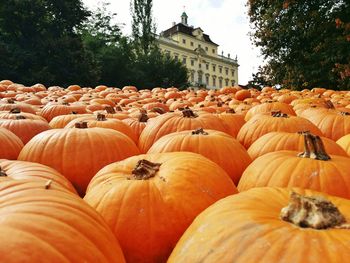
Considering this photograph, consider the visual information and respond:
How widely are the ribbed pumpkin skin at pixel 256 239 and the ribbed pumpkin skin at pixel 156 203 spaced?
31cm

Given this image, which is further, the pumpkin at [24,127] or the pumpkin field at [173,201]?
the pumpkin at [24,127]

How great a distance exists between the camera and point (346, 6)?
58.6ft

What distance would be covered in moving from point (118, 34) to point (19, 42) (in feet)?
56.5

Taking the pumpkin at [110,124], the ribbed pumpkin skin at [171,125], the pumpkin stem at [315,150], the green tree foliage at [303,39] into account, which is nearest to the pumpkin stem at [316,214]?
the pumpkin stem at [315,150]

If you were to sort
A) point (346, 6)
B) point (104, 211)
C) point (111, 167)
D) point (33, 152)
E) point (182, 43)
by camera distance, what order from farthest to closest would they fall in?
point (182, 43) → point (346, 6) → point (33, 152) → point (111, 167) → point (104, 211)

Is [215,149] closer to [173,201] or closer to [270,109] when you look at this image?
[173,201]

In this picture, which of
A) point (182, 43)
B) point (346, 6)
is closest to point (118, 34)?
point (346, 6)

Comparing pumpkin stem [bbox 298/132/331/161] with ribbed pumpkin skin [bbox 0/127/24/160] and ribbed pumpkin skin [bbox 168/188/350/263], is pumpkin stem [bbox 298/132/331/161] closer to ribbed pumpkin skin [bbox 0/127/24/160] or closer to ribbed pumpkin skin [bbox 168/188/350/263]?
ribbed pumpkin skin [bbox 168/188/350/263]

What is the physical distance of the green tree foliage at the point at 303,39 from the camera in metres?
17.4

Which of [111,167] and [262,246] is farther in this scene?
[111,167]

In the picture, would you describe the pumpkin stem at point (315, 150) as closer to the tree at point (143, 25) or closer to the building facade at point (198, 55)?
the tree at point (143, 25)

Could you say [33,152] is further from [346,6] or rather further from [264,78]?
[264,78]

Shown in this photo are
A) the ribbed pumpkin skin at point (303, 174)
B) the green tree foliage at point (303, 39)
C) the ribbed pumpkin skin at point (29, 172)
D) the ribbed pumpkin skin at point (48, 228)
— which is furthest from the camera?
the green tree foliage at point (303, 39)

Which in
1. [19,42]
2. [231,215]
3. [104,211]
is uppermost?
[19,42]
